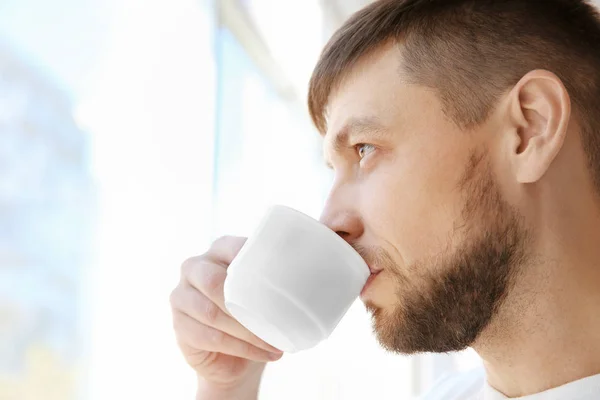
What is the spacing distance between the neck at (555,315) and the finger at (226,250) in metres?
0.38

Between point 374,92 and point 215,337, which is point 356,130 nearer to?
point 374,92

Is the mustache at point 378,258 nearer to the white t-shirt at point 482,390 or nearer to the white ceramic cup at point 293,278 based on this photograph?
the white ceramic cup at point 293,278

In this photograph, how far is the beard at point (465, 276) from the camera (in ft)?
2.91

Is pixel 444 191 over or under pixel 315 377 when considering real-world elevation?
over

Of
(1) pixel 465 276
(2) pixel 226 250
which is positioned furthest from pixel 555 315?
(2) pixel 226 250

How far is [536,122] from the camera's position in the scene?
35.8 inches

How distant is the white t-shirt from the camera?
872mm

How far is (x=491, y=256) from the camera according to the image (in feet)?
2.94

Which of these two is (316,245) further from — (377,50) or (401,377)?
(401,377)

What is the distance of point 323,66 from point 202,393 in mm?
579

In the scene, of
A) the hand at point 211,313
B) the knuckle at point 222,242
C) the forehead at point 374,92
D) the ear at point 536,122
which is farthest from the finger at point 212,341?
the ear at point 536,122

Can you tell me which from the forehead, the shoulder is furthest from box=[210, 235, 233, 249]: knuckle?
the shoulder

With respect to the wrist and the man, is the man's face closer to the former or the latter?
the man

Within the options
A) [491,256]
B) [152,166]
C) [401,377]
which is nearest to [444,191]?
[491,256]
